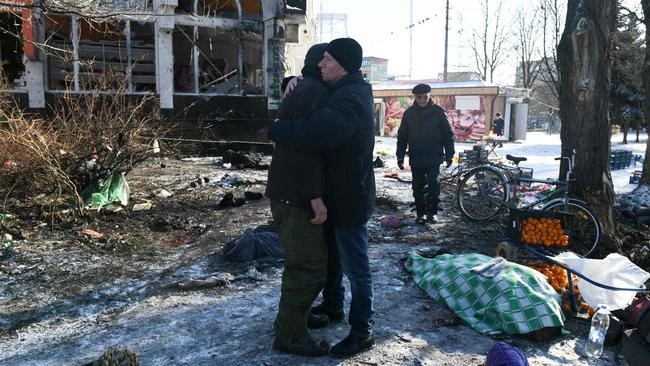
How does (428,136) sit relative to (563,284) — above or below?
above

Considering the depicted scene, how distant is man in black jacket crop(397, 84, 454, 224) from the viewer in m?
7.18

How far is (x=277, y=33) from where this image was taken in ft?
51.2

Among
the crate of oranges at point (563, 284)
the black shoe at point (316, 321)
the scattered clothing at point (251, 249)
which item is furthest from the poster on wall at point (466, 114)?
the black shoe at point (316, 321)

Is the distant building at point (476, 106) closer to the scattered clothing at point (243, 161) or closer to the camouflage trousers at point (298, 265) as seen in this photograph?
the scattered clothing at point (243, 161)

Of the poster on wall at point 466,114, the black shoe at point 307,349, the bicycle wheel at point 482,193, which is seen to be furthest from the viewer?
the poster on wall at point 466,114

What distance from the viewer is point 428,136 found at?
7.18 m

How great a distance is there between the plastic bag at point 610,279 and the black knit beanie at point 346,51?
2.41 metres

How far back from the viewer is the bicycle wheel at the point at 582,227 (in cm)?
640


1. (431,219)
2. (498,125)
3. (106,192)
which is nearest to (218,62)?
(106,192)

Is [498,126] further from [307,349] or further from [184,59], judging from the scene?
[307,349]

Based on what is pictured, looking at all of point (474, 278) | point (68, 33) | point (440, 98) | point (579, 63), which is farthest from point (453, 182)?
point (440, 98)

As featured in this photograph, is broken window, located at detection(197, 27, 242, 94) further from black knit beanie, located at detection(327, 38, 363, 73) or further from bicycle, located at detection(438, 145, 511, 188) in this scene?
black knit beanie, located at detection(327, 38, 363, 73)

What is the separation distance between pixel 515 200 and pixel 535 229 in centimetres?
300

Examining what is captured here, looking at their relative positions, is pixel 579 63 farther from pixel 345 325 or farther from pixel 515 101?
pixel 515 101
